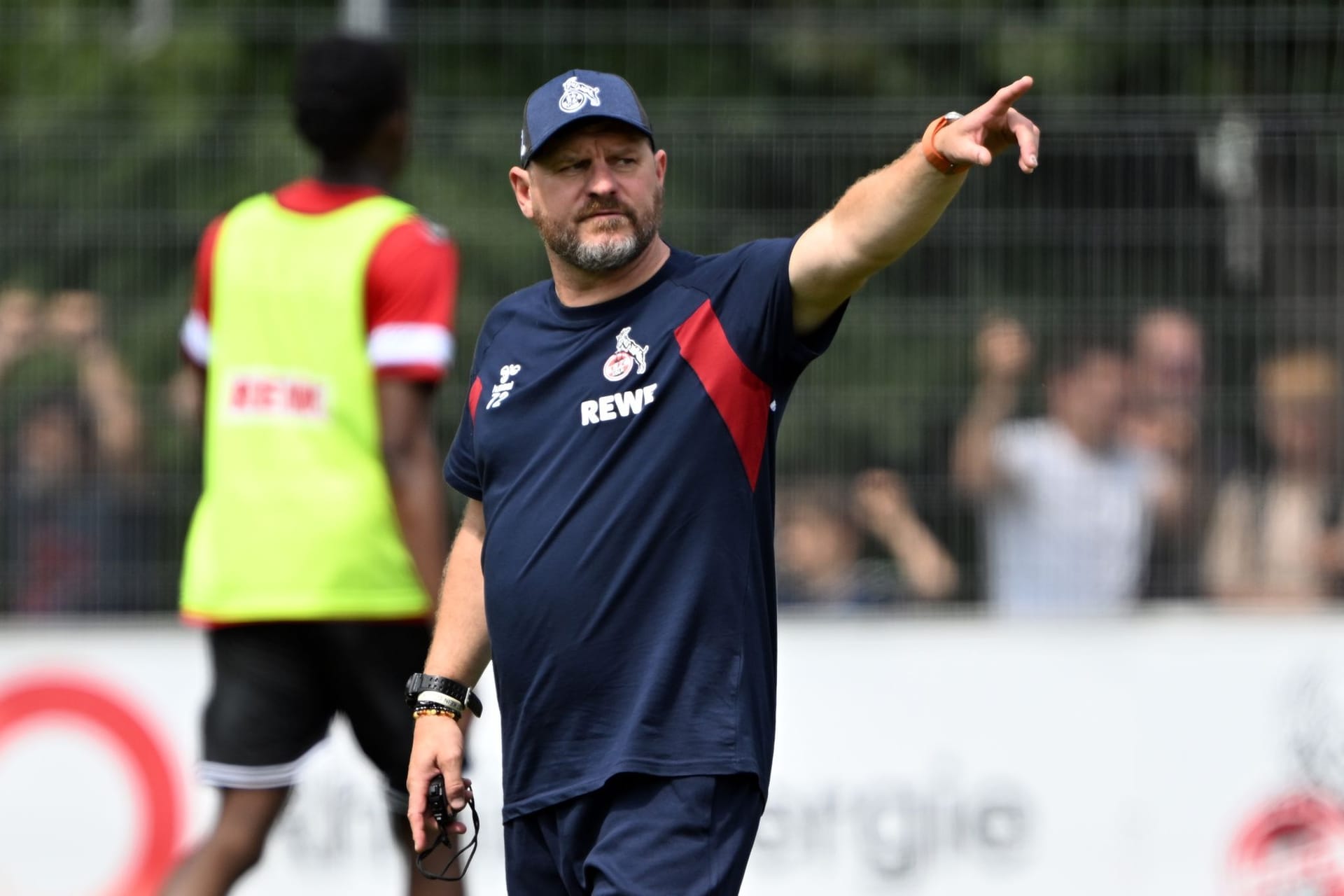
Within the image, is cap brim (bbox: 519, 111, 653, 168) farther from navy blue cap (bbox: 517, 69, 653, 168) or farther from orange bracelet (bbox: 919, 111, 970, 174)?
orange bracelet (bbox: 919, 111, 970, 174)

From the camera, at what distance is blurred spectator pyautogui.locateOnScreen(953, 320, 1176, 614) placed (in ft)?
27.3

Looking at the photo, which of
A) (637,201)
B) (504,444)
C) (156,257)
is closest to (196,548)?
(504,444)

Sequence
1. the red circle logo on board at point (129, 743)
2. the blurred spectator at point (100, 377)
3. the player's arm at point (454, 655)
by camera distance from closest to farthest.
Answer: the player's arm at point (454, 655) → the red circle logo on board at point (129, 743) → the blurred spectator at point (100, 377)

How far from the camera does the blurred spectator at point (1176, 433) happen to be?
8281 millimetres

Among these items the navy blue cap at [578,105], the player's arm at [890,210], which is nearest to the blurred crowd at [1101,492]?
the navy blue cap at [578,105]

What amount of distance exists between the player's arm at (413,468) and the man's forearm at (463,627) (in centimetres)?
104

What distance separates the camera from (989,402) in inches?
328

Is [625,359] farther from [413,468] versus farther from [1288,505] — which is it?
[1288,505]

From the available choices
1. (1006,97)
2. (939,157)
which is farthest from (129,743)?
(1006,97)

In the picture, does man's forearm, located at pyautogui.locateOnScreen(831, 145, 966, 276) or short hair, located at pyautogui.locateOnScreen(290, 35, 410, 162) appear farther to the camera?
short hair, located at pyautogui.locateOnScreen(290, 35, 410, 162)

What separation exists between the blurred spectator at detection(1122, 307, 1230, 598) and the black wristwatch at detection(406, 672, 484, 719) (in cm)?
467

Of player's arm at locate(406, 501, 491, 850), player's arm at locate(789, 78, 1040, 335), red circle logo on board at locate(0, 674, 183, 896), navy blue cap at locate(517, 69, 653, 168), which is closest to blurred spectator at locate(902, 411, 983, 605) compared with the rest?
red circle logo on board at locate(0, 674, 183, 896)

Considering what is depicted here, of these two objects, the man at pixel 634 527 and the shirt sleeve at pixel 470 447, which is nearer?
the man at pixel 634 527

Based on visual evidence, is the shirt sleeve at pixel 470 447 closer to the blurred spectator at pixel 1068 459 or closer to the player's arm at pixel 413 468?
the player's arm at pixel 413 468
